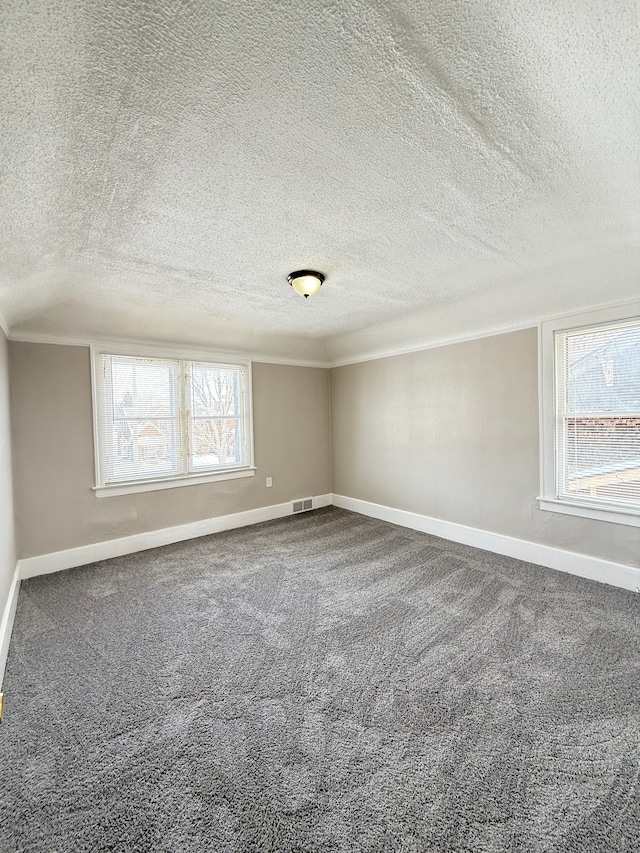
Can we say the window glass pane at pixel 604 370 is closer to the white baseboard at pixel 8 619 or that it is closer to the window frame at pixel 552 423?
the window frame at pixel 552 423

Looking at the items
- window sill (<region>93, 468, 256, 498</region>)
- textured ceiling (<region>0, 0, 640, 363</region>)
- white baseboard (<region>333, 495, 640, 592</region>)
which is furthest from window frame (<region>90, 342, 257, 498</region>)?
white baseboard (<region>333, 495, 640, 592</region>)

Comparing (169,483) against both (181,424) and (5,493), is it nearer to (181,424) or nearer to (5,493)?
(181,424)

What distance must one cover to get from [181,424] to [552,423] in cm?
388

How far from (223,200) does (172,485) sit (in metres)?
3.27

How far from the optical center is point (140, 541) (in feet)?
13.0

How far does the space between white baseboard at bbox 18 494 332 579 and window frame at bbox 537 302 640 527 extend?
3.23 metres

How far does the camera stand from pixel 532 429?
3465 millimetres

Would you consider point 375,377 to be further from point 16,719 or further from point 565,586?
point 16,719

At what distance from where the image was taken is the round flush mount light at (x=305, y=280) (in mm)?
2629

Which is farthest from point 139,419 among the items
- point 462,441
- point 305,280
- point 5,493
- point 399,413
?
point 462,441

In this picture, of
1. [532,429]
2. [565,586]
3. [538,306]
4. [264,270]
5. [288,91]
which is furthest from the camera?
[532,429]

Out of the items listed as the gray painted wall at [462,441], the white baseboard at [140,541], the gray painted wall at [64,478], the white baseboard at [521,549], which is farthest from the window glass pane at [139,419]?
the white baseboard at [521,549]

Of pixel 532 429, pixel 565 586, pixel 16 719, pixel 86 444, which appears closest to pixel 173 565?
pixel 86 444

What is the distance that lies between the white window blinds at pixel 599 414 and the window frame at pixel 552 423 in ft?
0.11
